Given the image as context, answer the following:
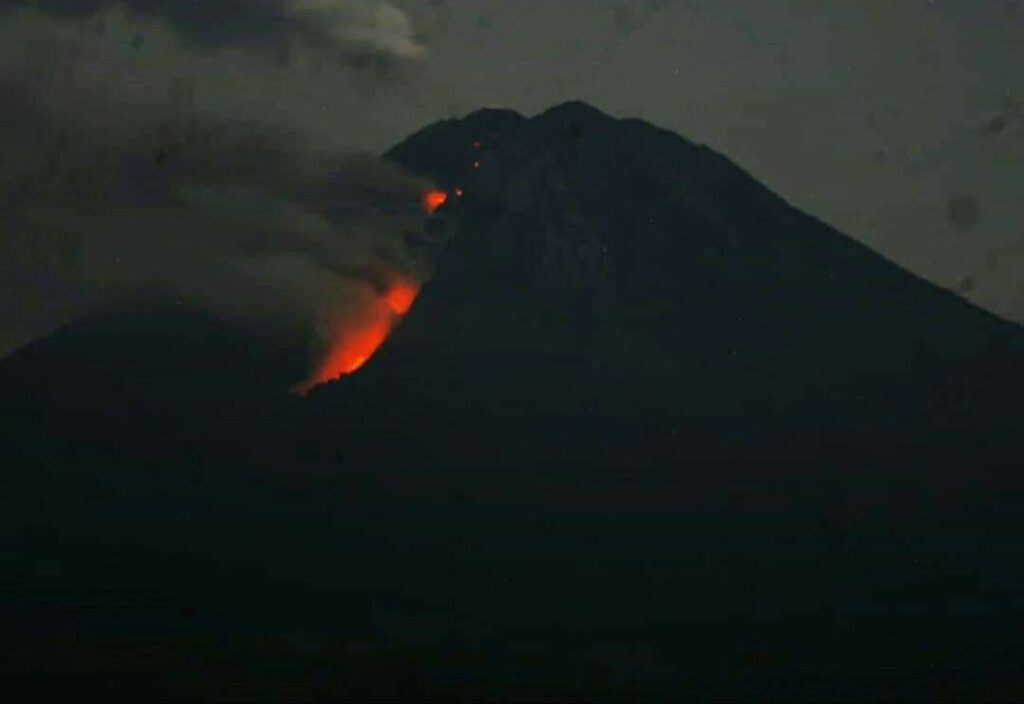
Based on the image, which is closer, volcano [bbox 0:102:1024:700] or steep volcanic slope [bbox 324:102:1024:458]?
volcano [bbox 0:102:1024:700]

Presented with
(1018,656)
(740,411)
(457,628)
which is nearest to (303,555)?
(457,628)

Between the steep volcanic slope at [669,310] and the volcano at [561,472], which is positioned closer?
the volcano at [561,472]

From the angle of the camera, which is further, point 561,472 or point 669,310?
point 669,310

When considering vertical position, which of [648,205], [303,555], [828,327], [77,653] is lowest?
[77,653]

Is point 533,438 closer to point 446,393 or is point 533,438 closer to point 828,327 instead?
point 446,393
